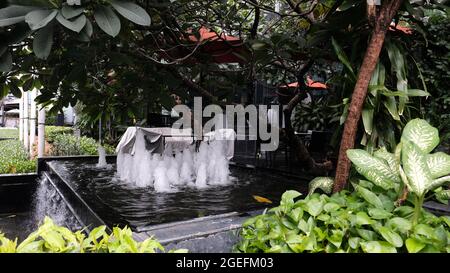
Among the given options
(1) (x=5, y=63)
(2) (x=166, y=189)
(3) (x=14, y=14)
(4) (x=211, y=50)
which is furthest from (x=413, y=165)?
(4) (x=211, y=50)

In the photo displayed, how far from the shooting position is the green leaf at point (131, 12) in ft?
5.43

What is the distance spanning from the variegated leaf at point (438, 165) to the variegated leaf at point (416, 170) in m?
0.12

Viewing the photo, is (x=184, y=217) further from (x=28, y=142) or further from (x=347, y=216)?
(x=28, y=142)

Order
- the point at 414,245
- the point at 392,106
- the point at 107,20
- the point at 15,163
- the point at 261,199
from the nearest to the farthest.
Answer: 1. the point at 414,245
2. the point at 107,20
3. the point at 392,106
4. the point at 261,199
5. the point at 15,163

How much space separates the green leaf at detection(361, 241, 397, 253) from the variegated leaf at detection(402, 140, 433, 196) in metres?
0.27

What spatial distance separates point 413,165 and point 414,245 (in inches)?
13.5

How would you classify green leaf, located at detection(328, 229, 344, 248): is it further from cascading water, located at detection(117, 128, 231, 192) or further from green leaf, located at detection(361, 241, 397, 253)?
cascading water, located at detection(117, 128, 231, 192)

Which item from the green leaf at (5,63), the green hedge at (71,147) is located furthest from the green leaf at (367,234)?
the green hedge at (71,147)

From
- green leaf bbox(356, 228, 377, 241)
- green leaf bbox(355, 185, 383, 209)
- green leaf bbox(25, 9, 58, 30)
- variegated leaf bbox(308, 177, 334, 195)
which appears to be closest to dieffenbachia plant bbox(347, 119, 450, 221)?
green leaf bbox(355, 185, 383, 209)

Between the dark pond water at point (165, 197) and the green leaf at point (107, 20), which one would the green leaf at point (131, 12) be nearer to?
the green leaf at point (107, 20)

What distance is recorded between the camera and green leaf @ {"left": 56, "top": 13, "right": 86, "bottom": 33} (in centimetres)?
147

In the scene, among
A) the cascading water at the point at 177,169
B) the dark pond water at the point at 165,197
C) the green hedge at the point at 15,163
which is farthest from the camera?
the green hedge at the point at 15,163

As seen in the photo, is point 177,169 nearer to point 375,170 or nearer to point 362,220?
point 375,170

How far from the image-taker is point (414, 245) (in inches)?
51.5
